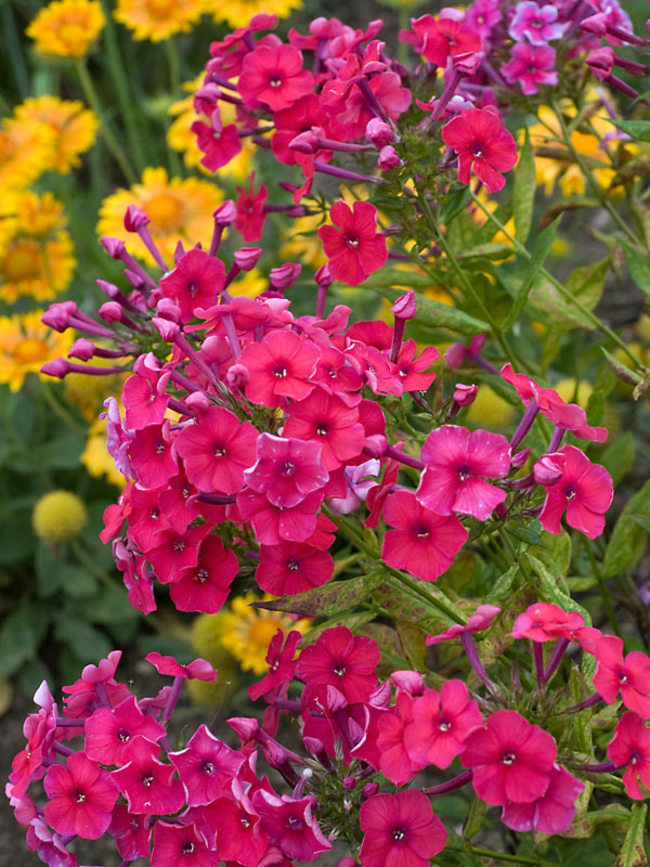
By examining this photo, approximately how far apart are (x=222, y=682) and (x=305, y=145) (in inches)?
43.4

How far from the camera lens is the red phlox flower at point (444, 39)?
1.25 meters

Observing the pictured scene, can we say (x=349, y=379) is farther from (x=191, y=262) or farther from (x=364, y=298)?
(x=364, y=298)

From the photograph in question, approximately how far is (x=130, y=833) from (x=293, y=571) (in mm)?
287

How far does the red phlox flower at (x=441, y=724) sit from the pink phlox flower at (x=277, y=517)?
0.53 ft

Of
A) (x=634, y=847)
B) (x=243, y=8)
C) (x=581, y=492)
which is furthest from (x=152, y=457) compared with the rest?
(x=243, y=8)

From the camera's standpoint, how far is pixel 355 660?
964 mm

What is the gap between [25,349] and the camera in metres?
2.10

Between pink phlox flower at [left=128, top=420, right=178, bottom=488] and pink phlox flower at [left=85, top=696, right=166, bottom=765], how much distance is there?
20 centimetres

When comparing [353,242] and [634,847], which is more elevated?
[353,242]

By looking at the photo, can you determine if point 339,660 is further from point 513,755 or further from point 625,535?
point 625,535

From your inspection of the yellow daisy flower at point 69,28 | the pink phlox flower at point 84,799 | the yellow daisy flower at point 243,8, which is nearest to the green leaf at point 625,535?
the pink phlox flower at point 84,799

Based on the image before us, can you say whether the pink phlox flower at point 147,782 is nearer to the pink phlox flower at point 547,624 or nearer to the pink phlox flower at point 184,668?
the pink phlox flower at point 184,668

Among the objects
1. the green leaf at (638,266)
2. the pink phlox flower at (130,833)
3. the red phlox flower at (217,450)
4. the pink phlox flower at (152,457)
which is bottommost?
the pink phlox flower at (130,833)

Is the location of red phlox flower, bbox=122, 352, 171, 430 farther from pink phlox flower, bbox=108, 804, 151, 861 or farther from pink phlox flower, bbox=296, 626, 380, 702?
pink phlox flower, bbox=108, 804, 151, 861
